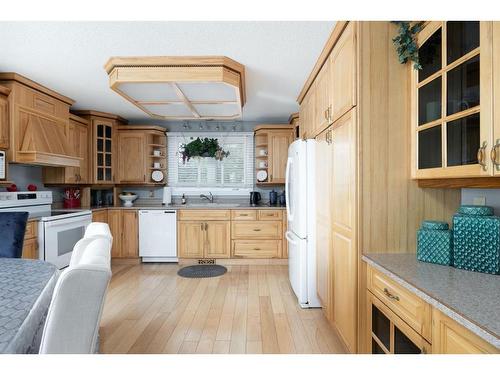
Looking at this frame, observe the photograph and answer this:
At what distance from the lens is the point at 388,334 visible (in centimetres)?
138

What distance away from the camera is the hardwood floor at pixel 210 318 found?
206 cm

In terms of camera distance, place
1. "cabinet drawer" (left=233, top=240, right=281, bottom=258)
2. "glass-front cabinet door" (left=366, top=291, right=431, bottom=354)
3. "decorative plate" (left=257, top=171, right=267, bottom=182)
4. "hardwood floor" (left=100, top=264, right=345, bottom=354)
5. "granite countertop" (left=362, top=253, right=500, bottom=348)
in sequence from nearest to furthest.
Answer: "granite countertop" (left=362, top=253, right=500, bottom=348), "glass-front cabinet door" (left=366, top=291, right=431, bottom=354), "hardwood floor" (left=100, top=264, right=345, bottom=354), "cabinet drawer" (left=233, top=240, right=281, bottom=258), "decorative plate" (left=257, top=171, right=267, bottom=182)

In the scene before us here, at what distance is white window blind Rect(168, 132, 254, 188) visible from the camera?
16.2ft

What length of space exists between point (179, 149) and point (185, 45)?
270cm

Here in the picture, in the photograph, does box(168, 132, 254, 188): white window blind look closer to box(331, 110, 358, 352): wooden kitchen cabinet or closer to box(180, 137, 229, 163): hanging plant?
box(180, 137, 229, 163): hanging plant

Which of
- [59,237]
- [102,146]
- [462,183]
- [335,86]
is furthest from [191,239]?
[462,183]

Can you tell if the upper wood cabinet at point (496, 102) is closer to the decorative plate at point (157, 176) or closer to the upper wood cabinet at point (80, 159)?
the upper wood cabinet at point (80, 159)

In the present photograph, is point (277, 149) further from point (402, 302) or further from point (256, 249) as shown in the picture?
point (402, 302)

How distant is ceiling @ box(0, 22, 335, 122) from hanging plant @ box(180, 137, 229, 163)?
1.61 metres

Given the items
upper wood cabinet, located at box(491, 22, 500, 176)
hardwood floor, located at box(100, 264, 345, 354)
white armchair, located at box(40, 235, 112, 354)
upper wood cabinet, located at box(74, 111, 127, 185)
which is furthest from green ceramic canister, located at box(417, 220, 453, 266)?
upper wood cabinet, located at box(74, 111, 127, 185)

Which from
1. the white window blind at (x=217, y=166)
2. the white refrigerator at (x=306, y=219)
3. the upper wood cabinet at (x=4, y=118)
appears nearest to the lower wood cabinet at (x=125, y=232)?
the white window blind at (x=217, y=166)

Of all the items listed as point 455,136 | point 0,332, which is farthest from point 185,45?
point 0,332

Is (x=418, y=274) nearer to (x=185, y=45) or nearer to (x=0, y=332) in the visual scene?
(x=0, y=332)

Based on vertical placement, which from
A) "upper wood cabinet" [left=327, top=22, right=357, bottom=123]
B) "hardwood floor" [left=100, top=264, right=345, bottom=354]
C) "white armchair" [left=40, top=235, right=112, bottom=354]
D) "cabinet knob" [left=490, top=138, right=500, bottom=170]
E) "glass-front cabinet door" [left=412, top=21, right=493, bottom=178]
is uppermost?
"upper wood cabinet" [left=327, top=22, right=357, bottom=123]
